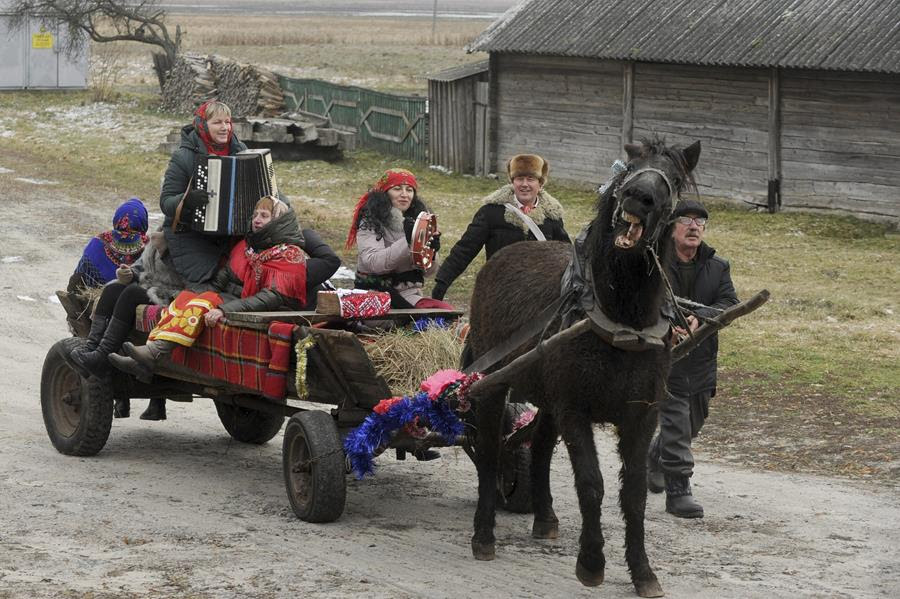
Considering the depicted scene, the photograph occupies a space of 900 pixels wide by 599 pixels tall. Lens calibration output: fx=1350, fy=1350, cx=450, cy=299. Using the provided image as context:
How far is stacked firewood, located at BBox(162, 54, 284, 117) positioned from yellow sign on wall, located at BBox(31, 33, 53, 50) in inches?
172

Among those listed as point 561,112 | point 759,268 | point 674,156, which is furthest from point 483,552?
point 561,112

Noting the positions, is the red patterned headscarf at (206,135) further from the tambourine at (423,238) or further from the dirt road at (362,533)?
the dirt road at (362,533)

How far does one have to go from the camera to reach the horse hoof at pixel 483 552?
7.20m

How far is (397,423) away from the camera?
7328mm

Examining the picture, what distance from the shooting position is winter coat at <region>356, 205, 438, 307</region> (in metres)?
8.42

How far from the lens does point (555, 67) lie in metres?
25.0

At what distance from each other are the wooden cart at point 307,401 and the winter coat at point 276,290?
0.26 m

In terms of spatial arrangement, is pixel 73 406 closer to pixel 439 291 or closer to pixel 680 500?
pixel 439 291

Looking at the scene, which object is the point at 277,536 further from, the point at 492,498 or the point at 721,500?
the point at 721,500

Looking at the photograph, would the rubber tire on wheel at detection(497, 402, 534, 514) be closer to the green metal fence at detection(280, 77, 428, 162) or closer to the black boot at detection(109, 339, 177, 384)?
the black boot at detection(109, 339, 177, 384)

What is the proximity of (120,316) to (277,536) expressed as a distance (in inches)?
86.5

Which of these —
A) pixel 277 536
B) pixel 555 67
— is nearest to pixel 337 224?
pixel 555 67

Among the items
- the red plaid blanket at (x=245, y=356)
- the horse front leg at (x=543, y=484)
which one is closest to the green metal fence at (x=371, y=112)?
the red plaid blanket at (x=245, y=356)

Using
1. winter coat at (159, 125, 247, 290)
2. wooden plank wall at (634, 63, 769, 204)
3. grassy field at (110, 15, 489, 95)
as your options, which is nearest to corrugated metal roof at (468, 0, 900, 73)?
wooden plank wall at (634, 63, 769, 204)
